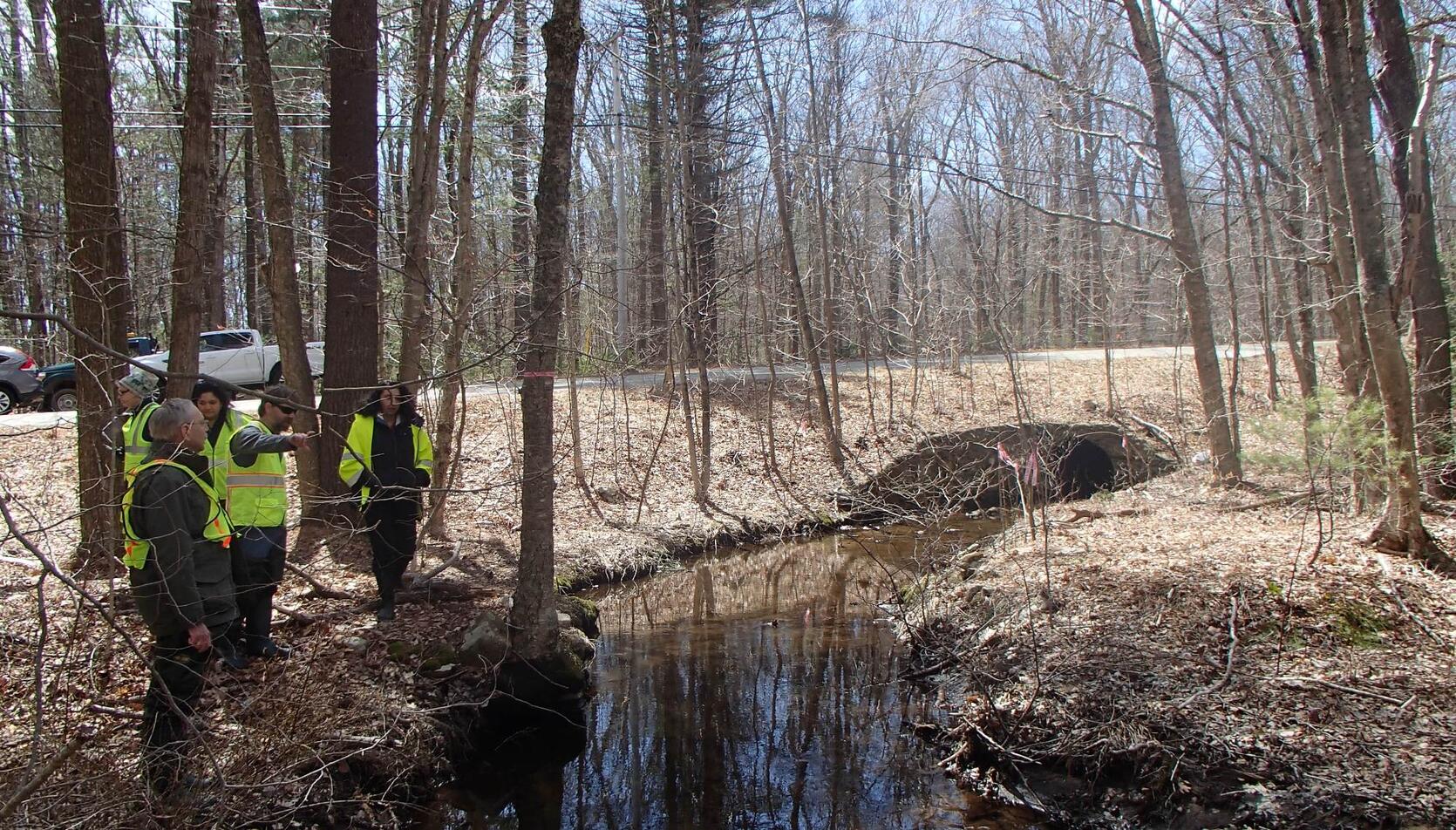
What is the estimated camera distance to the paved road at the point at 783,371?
43.6 ft

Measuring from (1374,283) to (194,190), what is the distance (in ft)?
29.6

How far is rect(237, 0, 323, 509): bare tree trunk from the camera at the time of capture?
26.4ft

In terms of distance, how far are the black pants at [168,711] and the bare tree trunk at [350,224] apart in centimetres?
420

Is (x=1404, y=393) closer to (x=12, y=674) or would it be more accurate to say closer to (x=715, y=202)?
(x=12, y=674)

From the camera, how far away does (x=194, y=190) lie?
696 centimetres

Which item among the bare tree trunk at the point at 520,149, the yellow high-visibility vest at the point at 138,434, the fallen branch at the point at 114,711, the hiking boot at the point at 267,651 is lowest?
the fallen branch at the point at 114,711

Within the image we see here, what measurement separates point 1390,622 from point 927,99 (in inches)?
442

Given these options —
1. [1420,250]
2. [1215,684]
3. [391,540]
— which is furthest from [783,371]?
[1215,684]

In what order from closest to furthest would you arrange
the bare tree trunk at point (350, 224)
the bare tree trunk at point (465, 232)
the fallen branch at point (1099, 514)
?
the bare tree trunk at point (465, 232)
the bare tree trunk at point (350, 224)
the fallen branch at point (1099, 514)

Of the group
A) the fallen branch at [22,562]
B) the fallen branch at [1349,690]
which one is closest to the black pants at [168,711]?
the fallen branch at [22,562]

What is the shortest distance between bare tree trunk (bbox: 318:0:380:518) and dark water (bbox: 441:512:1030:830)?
3.44 metres

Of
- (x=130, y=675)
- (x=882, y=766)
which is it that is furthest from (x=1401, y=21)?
(x=130, y=675)

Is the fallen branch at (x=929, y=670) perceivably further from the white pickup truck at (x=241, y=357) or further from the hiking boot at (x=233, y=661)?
the white pickup truck at (x=241, y=357)

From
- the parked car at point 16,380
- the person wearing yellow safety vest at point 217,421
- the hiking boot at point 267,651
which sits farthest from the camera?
the parked car at point 16,380
